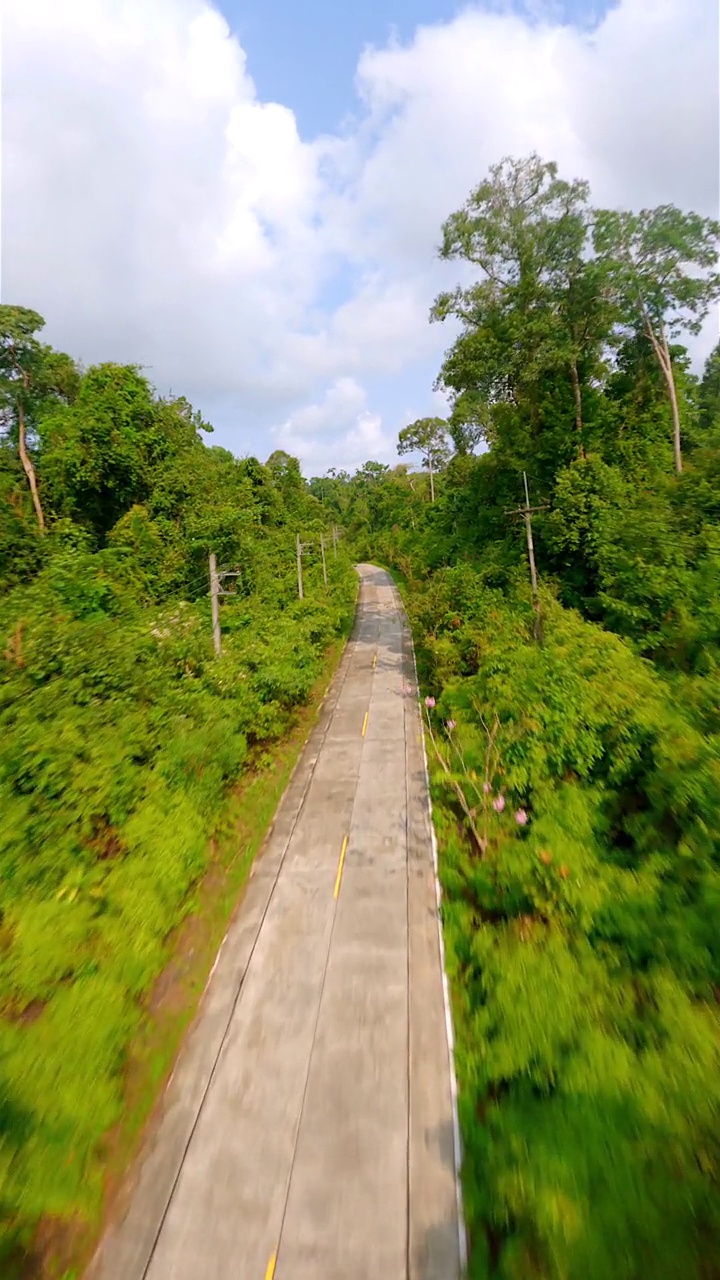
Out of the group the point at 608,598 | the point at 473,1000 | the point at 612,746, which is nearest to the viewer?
the point at 473,1000

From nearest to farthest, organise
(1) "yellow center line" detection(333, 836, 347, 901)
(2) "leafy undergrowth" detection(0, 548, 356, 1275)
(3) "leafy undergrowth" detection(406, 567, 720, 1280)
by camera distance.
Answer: (3) "leafy undergrowth" detection(406, 567, 720, 1280) < (2) "leafy undergrowth" detection(0, 548, 356, 1275) < (1) "yellow center line" detection(333, 836, 347, 901)

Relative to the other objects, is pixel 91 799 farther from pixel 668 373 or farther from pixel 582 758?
pixel 668 373

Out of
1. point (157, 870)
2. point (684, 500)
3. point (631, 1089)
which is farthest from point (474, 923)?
point (684, 500)

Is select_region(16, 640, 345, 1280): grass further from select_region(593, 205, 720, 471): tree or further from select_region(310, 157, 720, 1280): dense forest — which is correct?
select_region(593, 205, 720, 471): tree

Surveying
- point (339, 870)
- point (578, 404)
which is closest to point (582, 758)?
point (339, 870)

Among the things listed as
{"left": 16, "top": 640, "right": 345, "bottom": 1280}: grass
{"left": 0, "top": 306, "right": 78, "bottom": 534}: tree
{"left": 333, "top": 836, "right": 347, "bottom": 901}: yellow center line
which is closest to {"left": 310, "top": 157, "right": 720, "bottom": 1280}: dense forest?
{"left": 333, "top": 836, "right": 347, "bottom": 901}: yellow center line

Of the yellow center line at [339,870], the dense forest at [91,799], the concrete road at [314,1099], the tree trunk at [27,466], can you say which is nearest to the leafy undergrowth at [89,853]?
the dense forest at [91,799]

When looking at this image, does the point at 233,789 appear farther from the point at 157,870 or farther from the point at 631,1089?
the point at 631,1089
